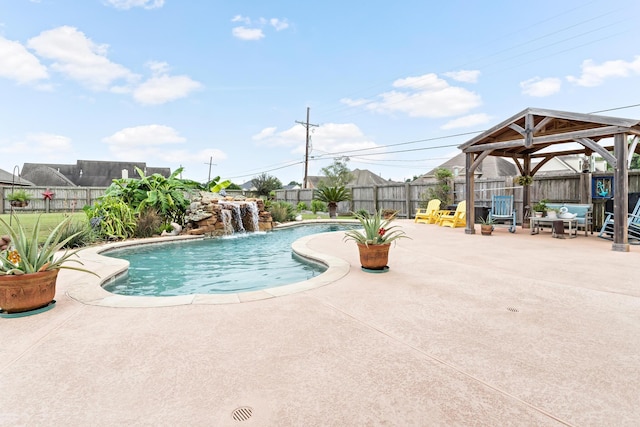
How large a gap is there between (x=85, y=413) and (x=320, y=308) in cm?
185

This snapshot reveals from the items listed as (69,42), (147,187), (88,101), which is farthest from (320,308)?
(88,101)

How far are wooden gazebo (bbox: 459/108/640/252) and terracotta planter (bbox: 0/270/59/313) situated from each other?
8695 mm

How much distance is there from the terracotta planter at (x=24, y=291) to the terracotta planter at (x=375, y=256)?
11.5ft

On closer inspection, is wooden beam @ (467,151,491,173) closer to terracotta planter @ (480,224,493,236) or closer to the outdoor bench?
terracotta planter @ (480,224,493,236)

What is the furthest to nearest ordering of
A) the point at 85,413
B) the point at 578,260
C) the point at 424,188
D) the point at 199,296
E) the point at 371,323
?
1. the point at 424,188
2. the point at 578,260
3. the point at 199,296
4. the point at 371,323
5. the point at 85,413

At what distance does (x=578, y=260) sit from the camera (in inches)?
203

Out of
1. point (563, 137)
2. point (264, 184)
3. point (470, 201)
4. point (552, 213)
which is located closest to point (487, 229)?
point (470, 201)

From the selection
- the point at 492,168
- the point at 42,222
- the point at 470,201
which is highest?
the point at 492,168

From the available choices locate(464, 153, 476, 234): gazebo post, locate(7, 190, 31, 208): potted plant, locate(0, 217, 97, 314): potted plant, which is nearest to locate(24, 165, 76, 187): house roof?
locate(7, 190, 31, 208): potted plant

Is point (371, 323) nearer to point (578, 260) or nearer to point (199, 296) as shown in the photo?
point (199, 296)

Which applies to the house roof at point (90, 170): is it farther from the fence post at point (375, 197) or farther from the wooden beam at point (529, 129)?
the wooden beam at point (529, 129)

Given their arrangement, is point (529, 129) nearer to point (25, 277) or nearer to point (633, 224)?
point (633, 224)

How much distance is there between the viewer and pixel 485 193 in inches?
481

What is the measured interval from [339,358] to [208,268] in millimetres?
4178
